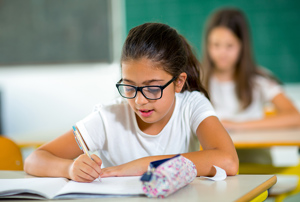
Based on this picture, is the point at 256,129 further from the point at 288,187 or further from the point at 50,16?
the point at 50,16

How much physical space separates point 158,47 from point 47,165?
525 millimetres

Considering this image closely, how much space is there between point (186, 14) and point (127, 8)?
26.4 inches

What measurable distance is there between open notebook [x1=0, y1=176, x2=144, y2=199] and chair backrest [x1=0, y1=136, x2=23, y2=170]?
44cm

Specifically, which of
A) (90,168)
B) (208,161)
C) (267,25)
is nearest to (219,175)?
(208,161)

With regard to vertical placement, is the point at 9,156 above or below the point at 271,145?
above

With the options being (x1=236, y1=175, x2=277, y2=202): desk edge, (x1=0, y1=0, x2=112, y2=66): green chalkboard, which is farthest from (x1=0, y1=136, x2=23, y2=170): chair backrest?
(x1=0, y1=0, x2=112, y2=66): green chalkboard

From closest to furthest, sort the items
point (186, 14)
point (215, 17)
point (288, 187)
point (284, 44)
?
1. point (288, 187)
2. point (215, 17)
3. point (284, 44)
4. point (186, 14)

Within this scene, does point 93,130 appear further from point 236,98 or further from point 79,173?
point 236,98

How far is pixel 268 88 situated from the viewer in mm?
3125

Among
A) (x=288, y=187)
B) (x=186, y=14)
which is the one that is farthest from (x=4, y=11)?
(x=288, y=187)

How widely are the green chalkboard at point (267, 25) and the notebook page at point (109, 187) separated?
2986 millimetres

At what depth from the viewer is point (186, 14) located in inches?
179

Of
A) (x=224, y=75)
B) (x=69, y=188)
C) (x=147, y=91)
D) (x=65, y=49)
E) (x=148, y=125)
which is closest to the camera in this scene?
(x=69, y=188)

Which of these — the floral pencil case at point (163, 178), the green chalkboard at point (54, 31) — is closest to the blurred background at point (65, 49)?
the green chalkboard at point (54, 31)
